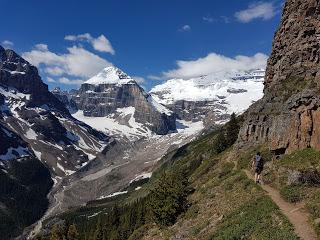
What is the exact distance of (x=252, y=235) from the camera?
4256cm

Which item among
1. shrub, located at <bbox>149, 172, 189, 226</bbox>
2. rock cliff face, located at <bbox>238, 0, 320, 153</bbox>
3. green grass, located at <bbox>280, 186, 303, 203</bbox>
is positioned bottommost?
shrub, located at <bbox>149, 172, 189, 226</bbox>

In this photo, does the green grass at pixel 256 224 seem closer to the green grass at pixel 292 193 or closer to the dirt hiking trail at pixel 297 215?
the dirt hiking trail at pixel 297 215

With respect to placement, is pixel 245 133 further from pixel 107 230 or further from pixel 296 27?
pixel 107 230

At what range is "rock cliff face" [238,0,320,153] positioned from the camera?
5819cm

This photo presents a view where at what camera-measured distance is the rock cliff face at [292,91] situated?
191ft

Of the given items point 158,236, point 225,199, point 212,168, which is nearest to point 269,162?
point 225,199

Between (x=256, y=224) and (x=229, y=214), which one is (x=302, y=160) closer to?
(x=229, y=214)

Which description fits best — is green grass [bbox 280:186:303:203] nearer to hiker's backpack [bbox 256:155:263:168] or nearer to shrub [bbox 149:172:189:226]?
hiker's backpack [bbox 256:155:263:168]

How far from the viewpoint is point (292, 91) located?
242ft

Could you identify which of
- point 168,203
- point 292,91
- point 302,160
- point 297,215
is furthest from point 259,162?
point 292,91

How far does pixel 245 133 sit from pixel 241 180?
20166 mm

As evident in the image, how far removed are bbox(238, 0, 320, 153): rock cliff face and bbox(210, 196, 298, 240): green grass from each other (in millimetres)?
12329

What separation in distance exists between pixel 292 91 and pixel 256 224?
1368 inches

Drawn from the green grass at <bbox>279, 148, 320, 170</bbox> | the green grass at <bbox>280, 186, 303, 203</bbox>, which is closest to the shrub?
the green grass at <bbox>279, 148, 320, 170</bbox>
